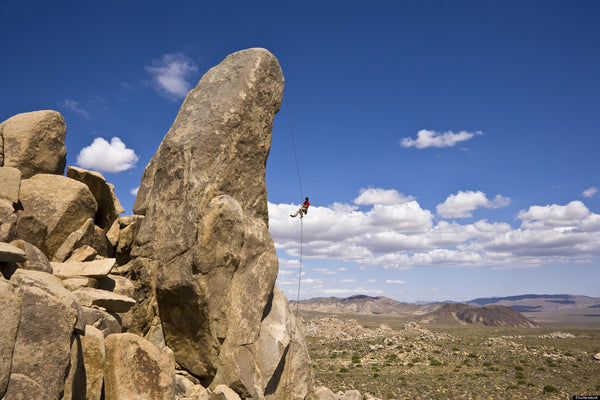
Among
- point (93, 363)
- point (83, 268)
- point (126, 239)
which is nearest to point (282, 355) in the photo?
point (126, 239)

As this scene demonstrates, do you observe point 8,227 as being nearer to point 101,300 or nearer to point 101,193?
point 101,300

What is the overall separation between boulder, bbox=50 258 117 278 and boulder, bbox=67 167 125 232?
428 cm

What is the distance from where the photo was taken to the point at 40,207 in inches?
516

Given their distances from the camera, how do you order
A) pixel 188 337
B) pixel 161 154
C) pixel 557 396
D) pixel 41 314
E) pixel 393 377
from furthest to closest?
pixel 393 377 → pixel 557 396 → pixel 161 154 → pixel 188 337 → pixel 41 314

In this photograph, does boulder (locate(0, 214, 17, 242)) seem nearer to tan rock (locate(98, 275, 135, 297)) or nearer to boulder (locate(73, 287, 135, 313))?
boulder (locate(73, 287, 135, 313))

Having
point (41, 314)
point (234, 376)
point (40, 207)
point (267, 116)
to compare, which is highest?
point (267, 116)

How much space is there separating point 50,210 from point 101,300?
179 inches

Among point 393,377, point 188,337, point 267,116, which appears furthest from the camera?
point 393,377

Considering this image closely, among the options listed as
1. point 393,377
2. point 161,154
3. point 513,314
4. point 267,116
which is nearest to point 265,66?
point 267,116

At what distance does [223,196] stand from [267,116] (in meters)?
5.26

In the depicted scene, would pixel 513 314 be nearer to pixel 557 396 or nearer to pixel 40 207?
pixel 557 396

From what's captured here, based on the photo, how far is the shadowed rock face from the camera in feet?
45.7

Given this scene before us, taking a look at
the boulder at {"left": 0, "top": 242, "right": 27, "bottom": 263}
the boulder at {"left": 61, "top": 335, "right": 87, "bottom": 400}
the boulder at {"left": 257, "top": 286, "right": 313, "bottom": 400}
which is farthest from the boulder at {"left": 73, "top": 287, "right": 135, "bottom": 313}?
the boulder at {"left": 257, "top": 286, "right": 313, "bottom": 400}

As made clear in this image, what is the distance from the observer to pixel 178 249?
14492 mm
